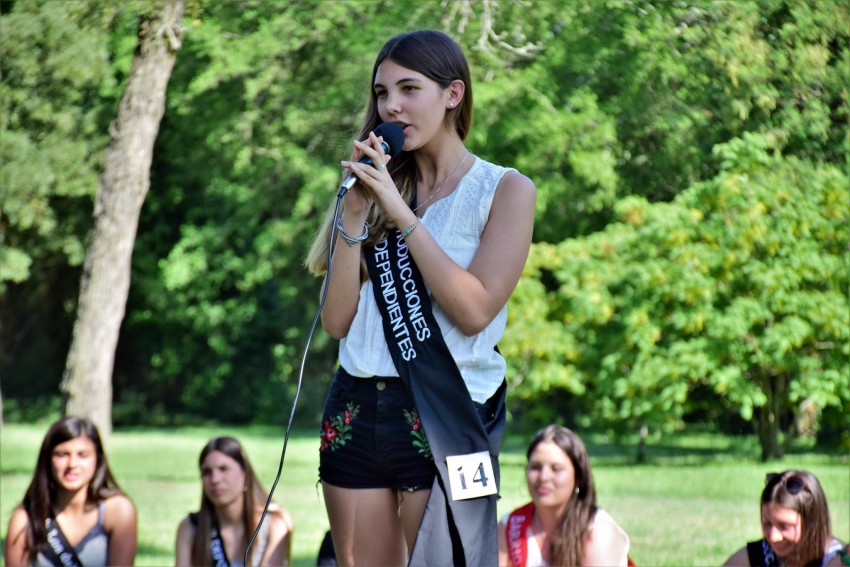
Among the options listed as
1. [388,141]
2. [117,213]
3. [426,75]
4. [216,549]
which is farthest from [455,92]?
[117,213]

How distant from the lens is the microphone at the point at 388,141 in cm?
192

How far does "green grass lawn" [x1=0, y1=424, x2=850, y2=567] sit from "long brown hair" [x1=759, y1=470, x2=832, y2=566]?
1739 mm

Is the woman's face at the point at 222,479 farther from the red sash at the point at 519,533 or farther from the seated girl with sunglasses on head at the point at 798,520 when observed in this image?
the seated girl with sunglasses on head at the point at 798,520

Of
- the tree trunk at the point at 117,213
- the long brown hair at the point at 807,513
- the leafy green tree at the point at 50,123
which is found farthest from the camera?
the leafy green tree at the point at 50,123

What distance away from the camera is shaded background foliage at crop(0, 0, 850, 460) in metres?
5.34

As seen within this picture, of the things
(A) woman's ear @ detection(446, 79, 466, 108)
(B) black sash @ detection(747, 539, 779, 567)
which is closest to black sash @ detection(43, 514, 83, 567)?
(B) black sash @ detection(747, 539, 779, 567)

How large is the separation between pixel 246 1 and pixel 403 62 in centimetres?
551

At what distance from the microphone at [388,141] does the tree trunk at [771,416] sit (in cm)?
434

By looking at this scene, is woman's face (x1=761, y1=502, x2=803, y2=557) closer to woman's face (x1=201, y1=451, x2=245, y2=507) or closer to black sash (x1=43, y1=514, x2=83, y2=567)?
woman's face (x1=201, y1=451, x2=245, y2=507)

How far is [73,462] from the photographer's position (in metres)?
4.20

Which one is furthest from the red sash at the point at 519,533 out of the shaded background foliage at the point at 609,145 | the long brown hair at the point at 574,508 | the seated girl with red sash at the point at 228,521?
the shaded background foliage at the point at 609,145

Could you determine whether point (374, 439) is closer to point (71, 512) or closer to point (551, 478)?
point (551, 478)

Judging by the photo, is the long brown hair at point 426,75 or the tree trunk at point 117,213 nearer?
the long brown hair at point 426,75

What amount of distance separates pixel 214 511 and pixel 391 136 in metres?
2.94
